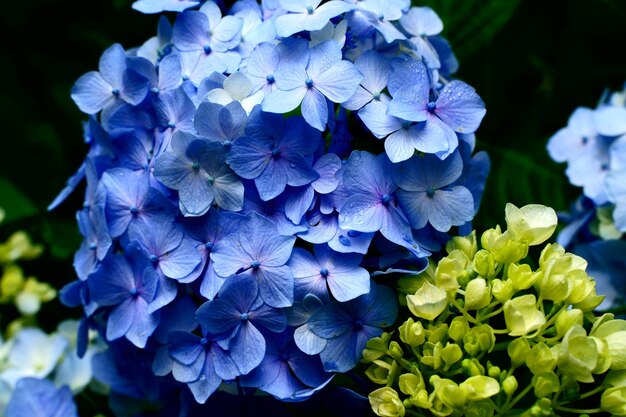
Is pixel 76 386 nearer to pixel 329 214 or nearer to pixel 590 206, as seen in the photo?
pixel 329 214

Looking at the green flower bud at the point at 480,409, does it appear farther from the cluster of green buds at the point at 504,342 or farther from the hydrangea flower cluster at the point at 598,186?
the hydrangea flower cluster at the point at 598,186

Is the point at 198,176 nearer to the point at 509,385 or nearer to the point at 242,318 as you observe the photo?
the point at 242,318

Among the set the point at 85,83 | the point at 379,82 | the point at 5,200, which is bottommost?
the point at 5,200

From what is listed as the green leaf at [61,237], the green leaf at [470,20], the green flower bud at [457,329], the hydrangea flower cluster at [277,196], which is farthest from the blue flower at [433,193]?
the green leaf at [61,237]

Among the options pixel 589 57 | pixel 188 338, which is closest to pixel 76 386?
pixel 188 338

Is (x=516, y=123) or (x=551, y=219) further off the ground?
(x=551, y=219)

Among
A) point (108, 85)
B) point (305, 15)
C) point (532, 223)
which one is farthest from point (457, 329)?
point (108, 85)

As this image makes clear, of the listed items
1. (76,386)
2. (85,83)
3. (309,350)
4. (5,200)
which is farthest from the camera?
(5,200)
